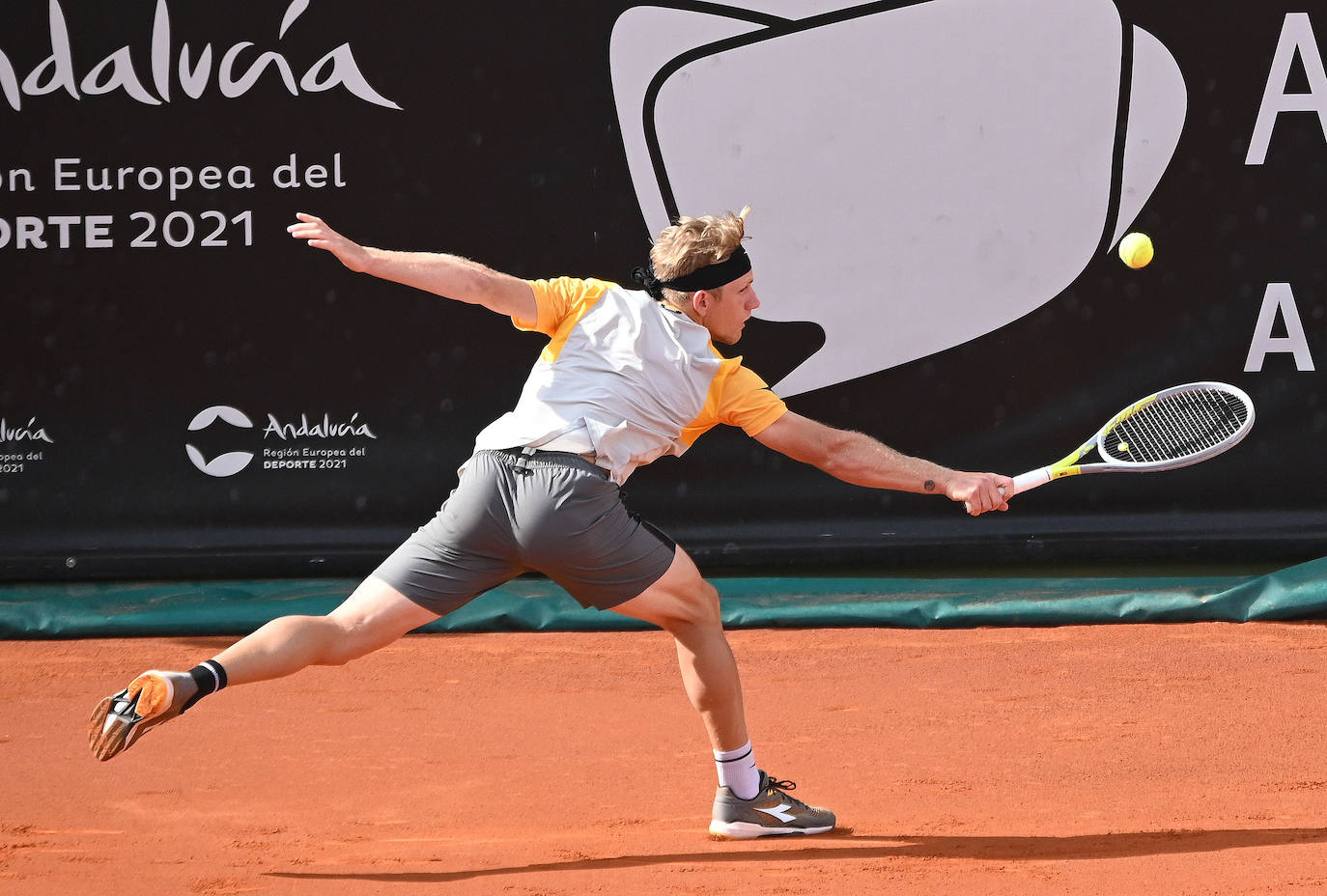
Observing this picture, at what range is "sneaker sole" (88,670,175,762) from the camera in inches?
112

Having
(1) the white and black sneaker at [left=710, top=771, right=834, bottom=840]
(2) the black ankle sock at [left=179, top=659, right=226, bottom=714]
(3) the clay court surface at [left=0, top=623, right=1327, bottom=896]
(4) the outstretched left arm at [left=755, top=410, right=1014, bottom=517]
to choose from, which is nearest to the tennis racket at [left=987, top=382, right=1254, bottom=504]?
(4) the outstretched left arm at [left=755, top=410, right=1014, bottom=517]

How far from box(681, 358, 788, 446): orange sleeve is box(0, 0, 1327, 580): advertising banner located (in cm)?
267

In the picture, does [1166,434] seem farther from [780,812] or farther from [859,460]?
[780,812]

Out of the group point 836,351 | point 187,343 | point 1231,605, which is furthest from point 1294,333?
point 187,343

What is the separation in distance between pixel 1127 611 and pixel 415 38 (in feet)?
11.6

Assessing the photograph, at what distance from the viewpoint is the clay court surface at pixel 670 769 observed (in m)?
3.12

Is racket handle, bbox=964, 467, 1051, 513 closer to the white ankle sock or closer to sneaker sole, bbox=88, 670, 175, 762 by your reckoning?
the white ankle sock

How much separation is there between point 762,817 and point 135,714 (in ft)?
4.46

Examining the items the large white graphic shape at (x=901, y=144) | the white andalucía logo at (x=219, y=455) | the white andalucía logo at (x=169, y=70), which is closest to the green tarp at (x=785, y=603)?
the white andalucía logo at (x=219, y=455)

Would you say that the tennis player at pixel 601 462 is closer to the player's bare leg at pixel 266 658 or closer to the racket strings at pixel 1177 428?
the player's bare leg at pixel 266 658

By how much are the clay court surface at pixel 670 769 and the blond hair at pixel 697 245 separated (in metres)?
1.26

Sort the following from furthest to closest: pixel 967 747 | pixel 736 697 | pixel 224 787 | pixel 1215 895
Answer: pixel 967 747 < pixel 224 787 < pixel 736 697 < pixel 1215 895

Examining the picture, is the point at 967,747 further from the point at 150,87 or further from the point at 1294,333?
the point at 150,87

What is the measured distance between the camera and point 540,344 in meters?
5.99
